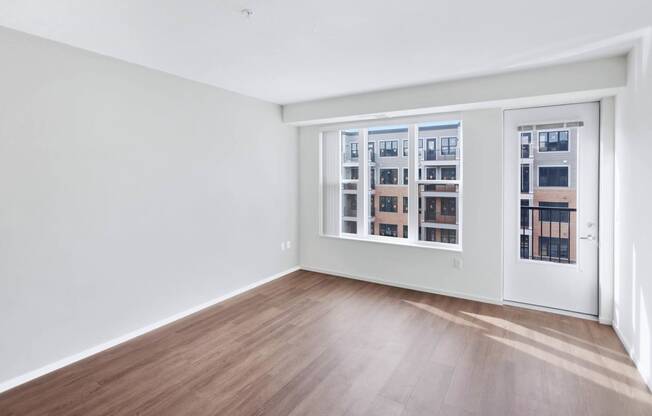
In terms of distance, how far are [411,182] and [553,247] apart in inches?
69.5

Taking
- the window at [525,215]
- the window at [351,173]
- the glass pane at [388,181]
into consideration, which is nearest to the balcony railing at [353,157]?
the glass pane at [388,181]

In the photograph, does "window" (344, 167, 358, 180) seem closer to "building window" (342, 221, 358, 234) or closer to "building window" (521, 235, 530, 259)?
"building window" (342, 221, 358, 234)

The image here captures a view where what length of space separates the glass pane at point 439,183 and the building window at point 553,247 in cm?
92

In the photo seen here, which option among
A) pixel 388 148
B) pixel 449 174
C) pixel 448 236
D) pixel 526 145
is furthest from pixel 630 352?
pixel 388 148

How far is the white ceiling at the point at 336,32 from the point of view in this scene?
7.11 feet

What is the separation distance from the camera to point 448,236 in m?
4.45

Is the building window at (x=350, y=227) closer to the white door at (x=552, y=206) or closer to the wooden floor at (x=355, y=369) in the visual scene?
the wooden floor at (x=355, y=369)

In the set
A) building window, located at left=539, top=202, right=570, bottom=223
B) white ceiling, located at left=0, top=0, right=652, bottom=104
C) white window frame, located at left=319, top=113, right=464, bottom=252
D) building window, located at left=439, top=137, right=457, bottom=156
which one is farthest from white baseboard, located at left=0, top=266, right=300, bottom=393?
building window, located at left=539, top=202, right=570, bottom=223

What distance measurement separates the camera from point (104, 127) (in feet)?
9.95

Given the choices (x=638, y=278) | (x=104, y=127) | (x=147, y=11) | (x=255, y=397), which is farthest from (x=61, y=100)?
(x=638, y=278)

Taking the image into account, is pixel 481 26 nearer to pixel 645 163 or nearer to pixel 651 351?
pixel 645 163

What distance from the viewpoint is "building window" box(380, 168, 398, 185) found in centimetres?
485

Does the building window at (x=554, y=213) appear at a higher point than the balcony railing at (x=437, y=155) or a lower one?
lower

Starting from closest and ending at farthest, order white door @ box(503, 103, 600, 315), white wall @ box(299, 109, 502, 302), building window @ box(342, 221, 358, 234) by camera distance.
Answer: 1. white door @ box(503, 103, 600, 315)
2. white wall @ box(299, 109, 502, 302)
3. building window @ box(342, 221, 358, 234)
